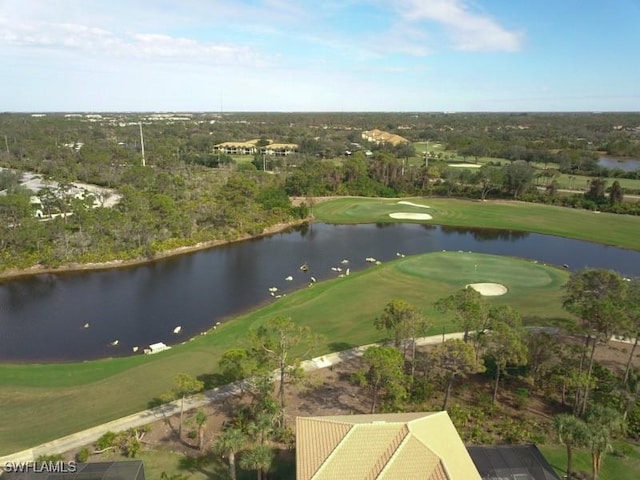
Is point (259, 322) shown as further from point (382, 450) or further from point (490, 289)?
point (490, 289)

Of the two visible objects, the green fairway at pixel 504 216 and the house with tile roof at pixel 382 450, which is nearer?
the house with tile roof at pixel 382 450

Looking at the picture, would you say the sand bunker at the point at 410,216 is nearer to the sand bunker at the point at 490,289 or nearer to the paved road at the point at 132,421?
the sand bunker at the point at 490,289

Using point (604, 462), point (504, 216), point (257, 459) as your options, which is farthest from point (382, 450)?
point (504, 216)

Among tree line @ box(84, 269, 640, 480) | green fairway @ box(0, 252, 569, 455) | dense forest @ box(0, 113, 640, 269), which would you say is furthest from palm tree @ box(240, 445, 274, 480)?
dense forest @ box(0, 113, 640, 269)

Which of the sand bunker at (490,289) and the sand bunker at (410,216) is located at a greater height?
the sand bunker at (410,216)

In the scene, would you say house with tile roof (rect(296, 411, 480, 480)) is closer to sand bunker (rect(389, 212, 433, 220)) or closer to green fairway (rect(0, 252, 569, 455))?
green fairway (rect(0, 252, 569, 455))

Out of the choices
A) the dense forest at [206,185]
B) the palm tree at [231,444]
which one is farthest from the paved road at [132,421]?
the dense forest at [206,185]

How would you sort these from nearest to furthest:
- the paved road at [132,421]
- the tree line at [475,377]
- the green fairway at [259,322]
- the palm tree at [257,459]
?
the palm tree at [257,459] → the paved road at [132,421] → the tree line at [475,377] → the green fairway at [259,322]

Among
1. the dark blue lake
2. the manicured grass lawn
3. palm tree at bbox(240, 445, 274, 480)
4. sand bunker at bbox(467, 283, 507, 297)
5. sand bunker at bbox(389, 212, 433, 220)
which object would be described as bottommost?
the dark blue lake
